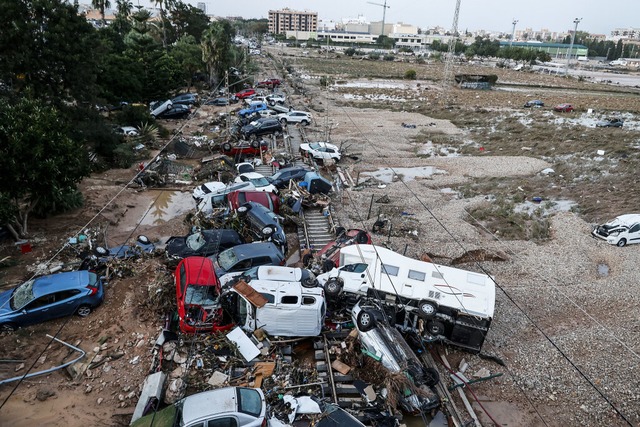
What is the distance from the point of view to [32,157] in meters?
14.5

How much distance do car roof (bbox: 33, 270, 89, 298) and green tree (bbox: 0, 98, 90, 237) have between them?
14.4 ft

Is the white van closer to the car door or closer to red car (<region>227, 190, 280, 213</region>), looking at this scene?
the car door

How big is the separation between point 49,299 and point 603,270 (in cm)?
1974

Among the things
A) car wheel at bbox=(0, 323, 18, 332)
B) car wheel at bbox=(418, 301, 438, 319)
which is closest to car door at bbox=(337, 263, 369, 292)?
car wheel at bbox=(418, 301, 438, 319)

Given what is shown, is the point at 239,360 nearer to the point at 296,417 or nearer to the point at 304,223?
the point at 296,417

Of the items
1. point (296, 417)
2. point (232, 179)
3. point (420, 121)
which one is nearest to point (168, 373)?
point (296, 417)

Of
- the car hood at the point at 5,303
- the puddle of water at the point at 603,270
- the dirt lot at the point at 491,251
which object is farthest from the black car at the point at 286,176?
the puddle of water at the point at 603,270

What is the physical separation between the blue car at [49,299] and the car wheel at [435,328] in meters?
9.78

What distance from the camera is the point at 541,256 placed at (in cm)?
1692

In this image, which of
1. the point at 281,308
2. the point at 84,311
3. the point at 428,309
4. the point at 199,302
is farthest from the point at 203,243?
the point at 428,309

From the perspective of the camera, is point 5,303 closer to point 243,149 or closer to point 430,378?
point 430,378

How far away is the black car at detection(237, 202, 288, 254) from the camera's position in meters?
15.3

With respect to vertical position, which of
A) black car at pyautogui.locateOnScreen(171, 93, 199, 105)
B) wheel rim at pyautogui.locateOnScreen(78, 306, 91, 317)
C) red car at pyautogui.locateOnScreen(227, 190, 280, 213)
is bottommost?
wheel rim at pyautogui.locateOnScreen(78, 306, 91, 317)

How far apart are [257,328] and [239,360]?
101 cm
